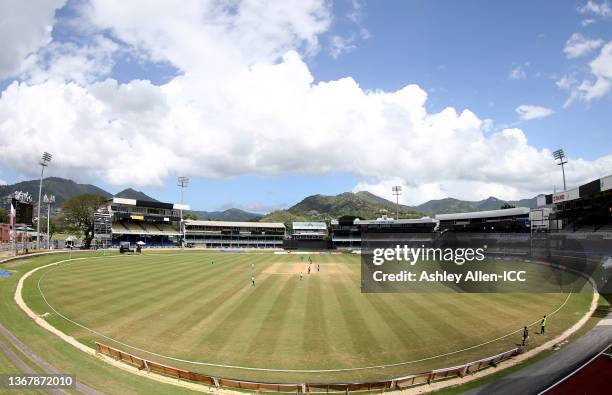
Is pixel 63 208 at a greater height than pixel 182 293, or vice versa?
pixel 63 208

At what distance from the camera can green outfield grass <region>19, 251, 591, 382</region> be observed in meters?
24.7

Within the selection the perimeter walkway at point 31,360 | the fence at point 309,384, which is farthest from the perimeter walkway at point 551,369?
the perimeter walkway at point 31,360

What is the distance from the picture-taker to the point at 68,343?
2628 cm

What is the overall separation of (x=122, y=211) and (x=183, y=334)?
340ft

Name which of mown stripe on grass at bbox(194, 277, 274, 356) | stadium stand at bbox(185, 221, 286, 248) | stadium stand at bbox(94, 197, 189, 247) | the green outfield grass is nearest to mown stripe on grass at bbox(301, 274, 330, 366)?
the green outfield grass

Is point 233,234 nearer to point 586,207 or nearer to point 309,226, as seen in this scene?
point 309,226

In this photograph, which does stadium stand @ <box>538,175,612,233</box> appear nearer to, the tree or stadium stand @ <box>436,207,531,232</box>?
stadium stand @ <box>436,207,531,232</box>

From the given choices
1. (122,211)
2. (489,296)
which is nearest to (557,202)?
(489,296)

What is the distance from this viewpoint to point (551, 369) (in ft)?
74.2

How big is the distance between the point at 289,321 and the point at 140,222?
10705 cm

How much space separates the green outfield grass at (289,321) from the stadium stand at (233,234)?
85.4 m

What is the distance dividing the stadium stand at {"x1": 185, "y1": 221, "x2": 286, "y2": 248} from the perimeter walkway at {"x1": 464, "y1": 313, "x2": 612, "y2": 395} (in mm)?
119931

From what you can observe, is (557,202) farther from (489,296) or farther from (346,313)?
(346,313)

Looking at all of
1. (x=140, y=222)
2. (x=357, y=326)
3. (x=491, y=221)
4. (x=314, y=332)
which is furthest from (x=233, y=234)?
(x=314, y=332)
